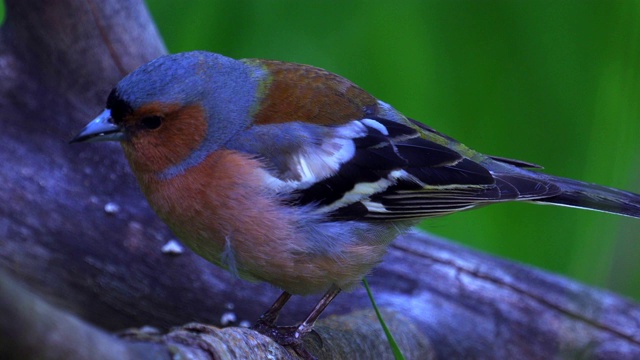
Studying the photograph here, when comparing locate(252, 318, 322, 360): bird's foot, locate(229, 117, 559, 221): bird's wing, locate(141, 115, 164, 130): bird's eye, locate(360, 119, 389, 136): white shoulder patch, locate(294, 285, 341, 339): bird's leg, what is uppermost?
locate(360, 119, 389, 136): white shoulder patch

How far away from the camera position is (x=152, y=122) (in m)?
2.57

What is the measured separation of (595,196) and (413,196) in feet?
Result: 2.05

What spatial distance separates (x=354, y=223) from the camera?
2.62m

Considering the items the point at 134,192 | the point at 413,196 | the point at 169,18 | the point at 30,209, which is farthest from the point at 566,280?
the point at 169,18

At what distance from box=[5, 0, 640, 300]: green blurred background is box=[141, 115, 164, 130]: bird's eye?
1868 mm

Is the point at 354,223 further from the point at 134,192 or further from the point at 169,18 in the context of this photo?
the point at 169,18

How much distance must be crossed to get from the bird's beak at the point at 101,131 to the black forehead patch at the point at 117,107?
0.02 metres

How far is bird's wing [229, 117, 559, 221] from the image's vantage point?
8.47ft

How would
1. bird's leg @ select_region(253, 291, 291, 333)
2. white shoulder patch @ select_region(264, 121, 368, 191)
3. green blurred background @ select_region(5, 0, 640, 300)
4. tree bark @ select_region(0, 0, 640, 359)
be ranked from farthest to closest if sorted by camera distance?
1. green blurred background @ select_region(5, 0, 640, 300)
2. tree bark @ select_region(0, 0, 640, 359)
3. bird's leg @ select_region(253, 291, 291, 333)
4. white shoulder patch @ select_region(264, 121, 368, 191)

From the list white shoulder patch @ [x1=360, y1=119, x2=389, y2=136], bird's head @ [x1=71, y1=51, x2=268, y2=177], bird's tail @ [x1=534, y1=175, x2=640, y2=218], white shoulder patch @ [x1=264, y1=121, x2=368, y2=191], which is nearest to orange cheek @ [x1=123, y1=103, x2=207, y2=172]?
bird's head @ [x1=71, y1=51, x2=268, y2=177]

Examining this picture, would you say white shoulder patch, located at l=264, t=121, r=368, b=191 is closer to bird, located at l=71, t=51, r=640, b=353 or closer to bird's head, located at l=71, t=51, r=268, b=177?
bird, located at l=71, t=51, r=640, b=353

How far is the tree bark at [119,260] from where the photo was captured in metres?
3.12

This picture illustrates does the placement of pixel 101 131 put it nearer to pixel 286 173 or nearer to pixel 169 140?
pixel 169 140

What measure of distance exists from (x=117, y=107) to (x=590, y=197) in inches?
63.0
